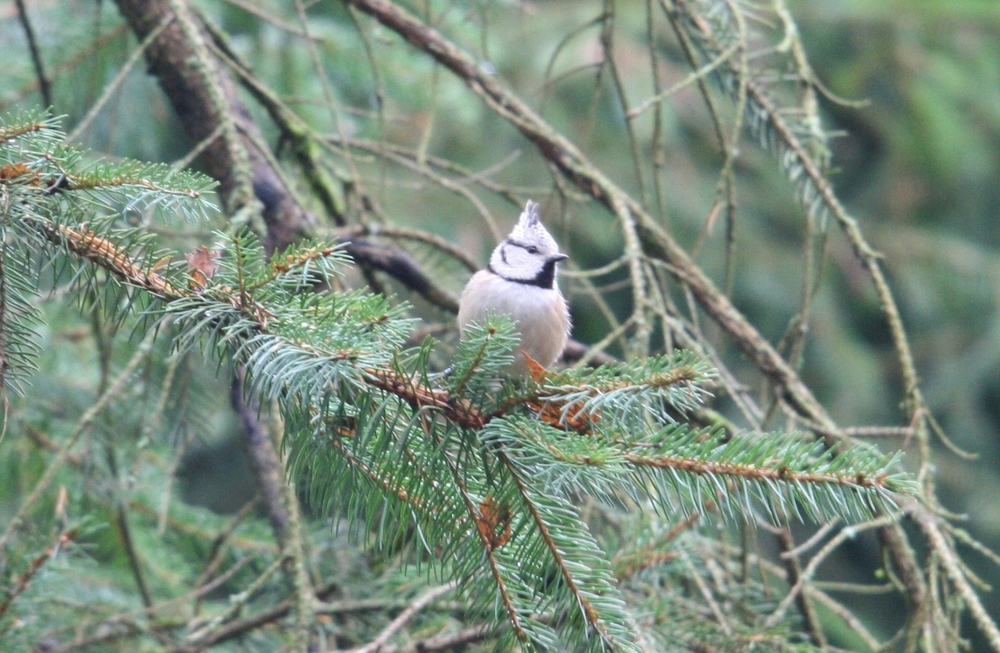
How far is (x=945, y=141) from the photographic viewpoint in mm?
5621

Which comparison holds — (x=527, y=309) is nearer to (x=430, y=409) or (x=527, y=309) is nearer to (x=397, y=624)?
(x=397, y=624)

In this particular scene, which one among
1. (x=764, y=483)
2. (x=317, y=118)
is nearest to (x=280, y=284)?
(x=764, y=483)

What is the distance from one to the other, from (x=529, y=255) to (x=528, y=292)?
136 mm

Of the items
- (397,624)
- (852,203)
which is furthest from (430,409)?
(852,203)

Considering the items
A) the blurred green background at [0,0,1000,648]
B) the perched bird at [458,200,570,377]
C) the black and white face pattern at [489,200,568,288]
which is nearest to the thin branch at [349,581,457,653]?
the perched bird at [458,200,570,377]

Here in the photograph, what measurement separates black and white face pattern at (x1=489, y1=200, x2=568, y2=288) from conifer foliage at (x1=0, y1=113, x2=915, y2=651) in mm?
847

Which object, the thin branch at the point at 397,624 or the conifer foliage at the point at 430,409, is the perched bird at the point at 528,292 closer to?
the thin branch at the point at 397,624

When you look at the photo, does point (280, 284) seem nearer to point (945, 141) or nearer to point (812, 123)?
point (812, 123)

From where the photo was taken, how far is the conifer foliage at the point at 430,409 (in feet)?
3.42

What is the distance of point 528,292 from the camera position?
1941mm

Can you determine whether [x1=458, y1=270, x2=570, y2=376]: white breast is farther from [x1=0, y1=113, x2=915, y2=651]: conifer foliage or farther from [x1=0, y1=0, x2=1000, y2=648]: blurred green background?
[x1=0, y1=0, x2=1000, y2=648]: blurred green background

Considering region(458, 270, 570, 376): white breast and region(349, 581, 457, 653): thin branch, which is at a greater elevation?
region(458, 270, 570, 376): white breast

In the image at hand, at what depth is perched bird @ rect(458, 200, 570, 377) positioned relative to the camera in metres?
1.87

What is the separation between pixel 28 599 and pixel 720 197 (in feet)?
4.52
